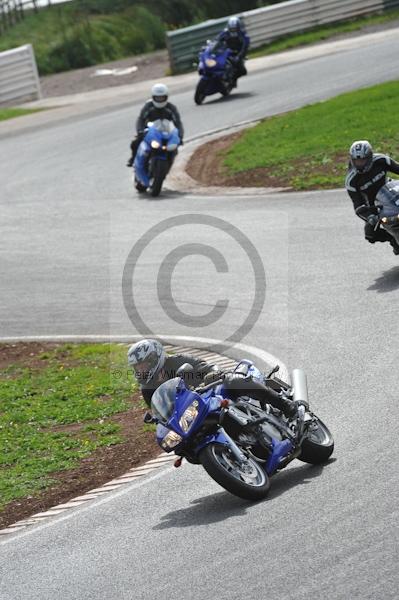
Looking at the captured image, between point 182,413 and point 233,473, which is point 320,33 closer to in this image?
point 182,413

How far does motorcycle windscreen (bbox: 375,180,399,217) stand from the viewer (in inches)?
561

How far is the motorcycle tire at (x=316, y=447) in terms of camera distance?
892cm

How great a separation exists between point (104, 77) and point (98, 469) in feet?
91.4

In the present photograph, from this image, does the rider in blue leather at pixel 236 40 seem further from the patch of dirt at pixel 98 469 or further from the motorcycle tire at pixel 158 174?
the patch of dirt at pixel 98 469

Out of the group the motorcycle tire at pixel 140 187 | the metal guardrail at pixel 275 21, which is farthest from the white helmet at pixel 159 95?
the metal guardrail at pixel 275 21

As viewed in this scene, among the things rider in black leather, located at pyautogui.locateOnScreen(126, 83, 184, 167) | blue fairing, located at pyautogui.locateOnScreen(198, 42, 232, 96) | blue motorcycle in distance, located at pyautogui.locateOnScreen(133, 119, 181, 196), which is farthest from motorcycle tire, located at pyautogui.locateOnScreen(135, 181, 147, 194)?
blue fairing, located at pyautogui.locateOnScreen(198, 42, 232, 96)

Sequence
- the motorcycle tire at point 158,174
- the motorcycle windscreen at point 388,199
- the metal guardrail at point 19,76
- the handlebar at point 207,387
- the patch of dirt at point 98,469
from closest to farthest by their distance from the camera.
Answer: the handlebar at point 207,387 → the patch of dirt at point 98,469 → the motorcycle windscreen at point 388,199 → the motorcycle tire at point 158,174 → the metal guardrail at point 19,76

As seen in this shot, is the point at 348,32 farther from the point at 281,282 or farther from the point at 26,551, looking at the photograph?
the point at 26,551

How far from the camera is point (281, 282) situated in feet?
50.0

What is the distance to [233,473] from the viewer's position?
8.19m

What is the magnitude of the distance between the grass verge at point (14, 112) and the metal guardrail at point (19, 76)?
1.42m

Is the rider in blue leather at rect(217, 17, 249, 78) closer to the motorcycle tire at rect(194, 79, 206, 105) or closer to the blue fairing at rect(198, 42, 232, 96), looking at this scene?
the blue fairing at rect(198, 42, 232, 96)

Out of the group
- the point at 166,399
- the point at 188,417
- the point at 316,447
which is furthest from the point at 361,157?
the point at 188,417

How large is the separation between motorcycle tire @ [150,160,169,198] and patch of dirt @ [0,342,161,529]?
1013 cm
